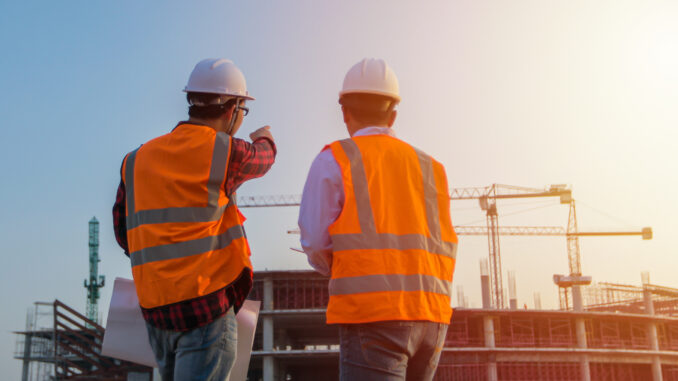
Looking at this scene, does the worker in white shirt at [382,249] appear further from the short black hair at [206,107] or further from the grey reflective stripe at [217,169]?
the short black hair at [206,107]

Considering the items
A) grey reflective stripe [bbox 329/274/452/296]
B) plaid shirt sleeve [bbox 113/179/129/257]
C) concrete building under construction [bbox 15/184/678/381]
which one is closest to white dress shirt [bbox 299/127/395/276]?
grey reflective stripe [bbox 329/274/452/296]

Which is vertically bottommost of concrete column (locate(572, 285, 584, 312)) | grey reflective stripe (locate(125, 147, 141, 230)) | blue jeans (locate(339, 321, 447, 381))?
blue jeans (locate(339, 321, 447, 381))

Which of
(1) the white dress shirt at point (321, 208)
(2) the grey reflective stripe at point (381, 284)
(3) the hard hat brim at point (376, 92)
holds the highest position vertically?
(3) the hard hat brim at point (376, 92)

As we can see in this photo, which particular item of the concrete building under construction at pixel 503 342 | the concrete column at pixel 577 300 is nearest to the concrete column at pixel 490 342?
the concrete building under construction at pixel 503 342

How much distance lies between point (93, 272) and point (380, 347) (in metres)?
79.1

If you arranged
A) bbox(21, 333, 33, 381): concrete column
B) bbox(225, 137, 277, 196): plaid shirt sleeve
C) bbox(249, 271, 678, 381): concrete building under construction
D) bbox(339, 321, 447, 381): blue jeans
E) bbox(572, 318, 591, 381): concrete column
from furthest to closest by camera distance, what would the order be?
bbox(21, 333, 33, 381): concrete column, bbox(572, 318, 591, 381): concrete column, bbox(249, 271, 678, 381): concrete building under construction, bbox(225, 137, 277, 196): plaid shirt sleeve, bbox(339, 321, 447, 381): blue jeans

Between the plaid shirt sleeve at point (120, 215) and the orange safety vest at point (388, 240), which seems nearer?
the orange safety vest at point (388, 240)

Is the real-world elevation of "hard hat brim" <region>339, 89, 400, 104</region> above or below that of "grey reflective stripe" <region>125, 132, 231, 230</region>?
above

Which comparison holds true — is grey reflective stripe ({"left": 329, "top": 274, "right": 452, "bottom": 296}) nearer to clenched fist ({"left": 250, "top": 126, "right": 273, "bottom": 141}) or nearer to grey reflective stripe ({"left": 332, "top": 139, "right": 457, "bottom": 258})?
grey reflective stripe ({"left": 332, "top": 139, "right": 457, "bottom": 258})

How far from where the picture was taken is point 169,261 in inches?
102

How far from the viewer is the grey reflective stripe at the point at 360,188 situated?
7.80 ft

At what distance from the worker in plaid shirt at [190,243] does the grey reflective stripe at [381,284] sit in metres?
0.55

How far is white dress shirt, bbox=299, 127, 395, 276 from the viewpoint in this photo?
243cm

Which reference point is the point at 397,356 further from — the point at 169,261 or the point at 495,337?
the point at 495,337
